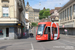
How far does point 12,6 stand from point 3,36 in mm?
6609

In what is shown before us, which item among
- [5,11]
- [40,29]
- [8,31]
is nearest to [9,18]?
[5,11]

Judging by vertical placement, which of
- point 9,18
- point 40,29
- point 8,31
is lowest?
point 8,31

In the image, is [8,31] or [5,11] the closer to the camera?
[5,11]

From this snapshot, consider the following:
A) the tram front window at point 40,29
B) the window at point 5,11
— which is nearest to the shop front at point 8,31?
the window at point 5,11

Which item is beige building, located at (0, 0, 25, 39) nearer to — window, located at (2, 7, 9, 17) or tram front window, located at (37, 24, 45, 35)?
window, located at (2, 7, 9, 17)

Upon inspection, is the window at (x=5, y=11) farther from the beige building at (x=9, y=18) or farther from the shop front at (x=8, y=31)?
the shop front at (x=8, y=31)

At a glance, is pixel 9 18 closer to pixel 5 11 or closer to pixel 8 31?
pixel 5 11

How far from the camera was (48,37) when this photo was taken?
768 inches

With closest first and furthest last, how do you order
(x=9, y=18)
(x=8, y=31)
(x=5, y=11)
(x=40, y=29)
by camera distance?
(x=40, y=29) → (x=9, y=18) → (x=5, y=11) → (x=8, y=31)

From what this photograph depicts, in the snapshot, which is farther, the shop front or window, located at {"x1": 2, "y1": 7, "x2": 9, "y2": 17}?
the shop front

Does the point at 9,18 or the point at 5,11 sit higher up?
the point at 5,11

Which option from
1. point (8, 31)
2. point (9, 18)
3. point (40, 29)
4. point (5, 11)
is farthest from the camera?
point (8, 31)

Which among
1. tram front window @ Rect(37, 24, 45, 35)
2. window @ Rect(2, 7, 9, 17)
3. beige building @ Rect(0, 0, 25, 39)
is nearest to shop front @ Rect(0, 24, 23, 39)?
beige building @ Rect(0, 0, 25, 39)

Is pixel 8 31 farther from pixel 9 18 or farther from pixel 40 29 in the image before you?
pixel 40 29
